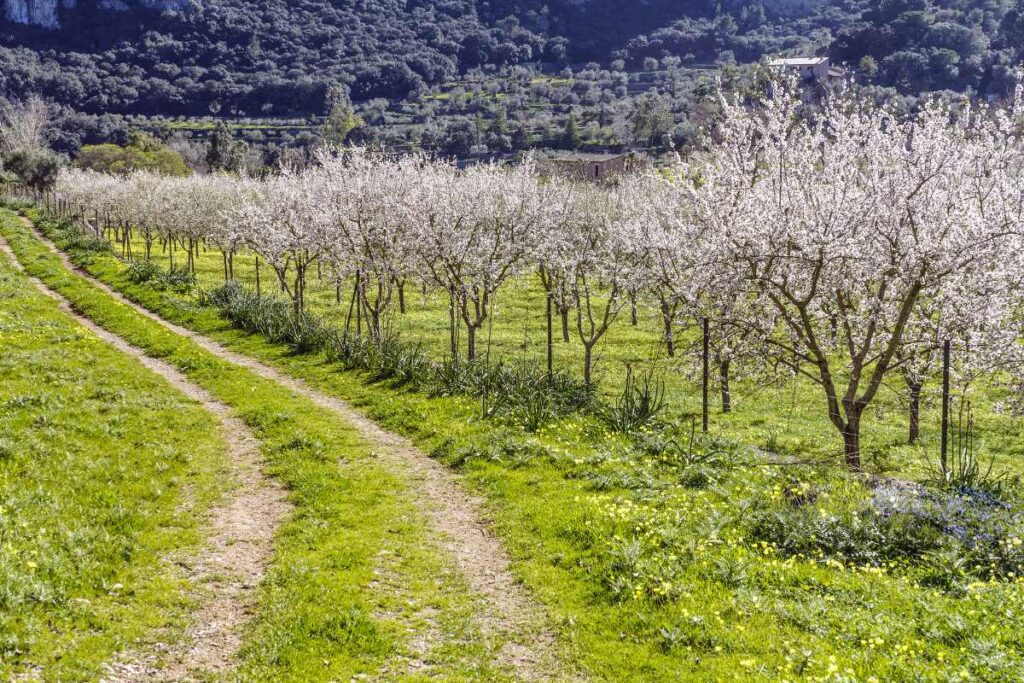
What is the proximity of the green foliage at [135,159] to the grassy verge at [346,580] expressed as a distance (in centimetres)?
9606

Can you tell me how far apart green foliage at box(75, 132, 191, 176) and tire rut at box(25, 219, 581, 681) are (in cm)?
9590

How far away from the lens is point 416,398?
17062 millimetres

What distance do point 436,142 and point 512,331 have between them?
107424 millimetres

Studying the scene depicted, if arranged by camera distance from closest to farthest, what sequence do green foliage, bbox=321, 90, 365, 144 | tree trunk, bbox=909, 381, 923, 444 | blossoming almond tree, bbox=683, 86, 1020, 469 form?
blossoming almond tree, bbox=683, 86, 1020, 469
tree trunk, bbox=909, 381, 923, 444
green foliage, bbox=321, 90, 365, 144

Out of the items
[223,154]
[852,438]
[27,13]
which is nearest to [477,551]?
[852,438]

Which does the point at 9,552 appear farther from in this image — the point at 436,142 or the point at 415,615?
the point at 436,142

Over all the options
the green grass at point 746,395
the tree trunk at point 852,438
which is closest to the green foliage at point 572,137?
the green grass at point 746,395

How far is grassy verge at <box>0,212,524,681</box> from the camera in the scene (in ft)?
23.9

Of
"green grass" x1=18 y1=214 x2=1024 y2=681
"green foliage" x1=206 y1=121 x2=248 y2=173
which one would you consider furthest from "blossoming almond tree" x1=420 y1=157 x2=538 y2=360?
"green foliage" x1=206 y1=121 x2=248 y2=173

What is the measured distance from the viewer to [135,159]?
101 m

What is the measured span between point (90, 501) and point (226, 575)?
309 centimetres

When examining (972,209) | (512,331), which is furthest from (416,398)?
(512,331)

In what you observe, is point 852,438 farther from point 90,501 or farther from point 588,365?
point 90,501

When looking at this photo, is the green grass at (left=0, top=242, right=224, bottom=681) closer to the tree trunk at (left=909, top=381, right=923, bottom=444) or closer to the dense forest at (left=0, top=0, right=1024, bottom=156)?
the tree trunk at (left=909, top=381, right=923, bottom=444)
